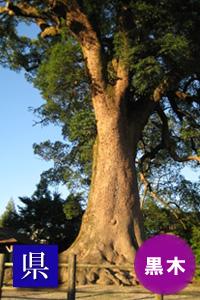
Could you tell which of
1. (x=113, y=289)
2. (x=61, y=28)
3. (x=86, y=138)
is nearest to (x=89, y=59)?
(x=61, y=28)

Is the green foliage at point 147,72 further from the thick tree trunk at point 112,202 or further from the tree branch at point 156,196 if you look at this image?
the tree branch at point 156,196

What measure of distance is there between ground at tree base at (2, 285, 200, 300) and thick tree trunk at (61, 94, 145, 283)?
213 centimetres

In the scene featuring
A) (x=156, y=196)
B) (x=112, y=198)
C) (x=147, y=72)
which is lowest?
(x=112, y=198)

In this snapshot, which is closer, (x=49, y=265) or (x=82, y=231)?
(x=49, y=265)

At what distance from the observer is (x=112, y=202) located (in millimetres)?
17172

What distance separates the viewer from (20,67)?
77.6 feet

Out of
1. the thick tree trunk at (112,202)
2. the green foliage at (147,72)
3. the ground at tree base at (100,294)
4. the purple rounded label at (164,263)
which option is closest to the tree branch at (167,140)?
the thick tree trunk at (112,202)

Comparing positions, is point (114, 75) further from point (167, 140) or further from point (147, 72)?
point (167, 140)

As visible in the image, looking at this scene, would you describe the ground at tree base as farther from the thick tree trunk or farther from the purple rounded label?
the purple rounded label

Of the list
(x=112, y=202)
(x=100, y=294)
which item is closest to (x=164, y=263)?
(x=100, y=294)

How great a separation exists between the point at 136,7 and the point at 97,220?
7.22 meters

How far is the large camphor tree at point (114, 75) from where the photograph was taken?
54.3 feet

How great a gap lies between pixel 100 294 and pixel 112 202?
4643 millimetres

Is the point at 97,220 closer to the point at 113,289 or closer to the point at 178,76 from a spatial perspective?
the point at 113,289
